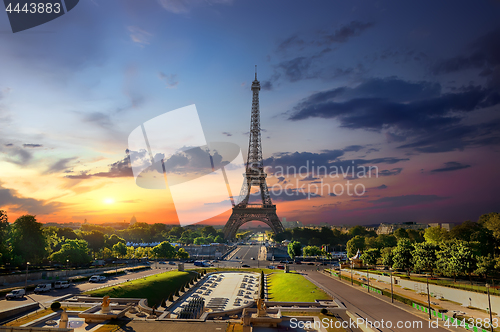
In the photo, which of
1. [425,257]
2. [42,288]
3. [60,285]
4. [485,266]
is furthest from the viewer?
[425,257]

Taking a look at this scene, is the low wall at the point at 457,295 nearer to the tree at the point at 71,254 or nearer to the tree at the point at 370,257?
the tree at the point at 370,257

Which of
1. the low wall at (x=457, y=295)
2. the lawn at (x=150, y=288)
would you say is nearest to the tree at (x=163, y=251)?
the lawn at (x=150, y=288)

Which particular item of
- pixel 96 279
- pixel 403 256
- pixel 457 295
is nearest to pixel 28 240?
pixel 96 279

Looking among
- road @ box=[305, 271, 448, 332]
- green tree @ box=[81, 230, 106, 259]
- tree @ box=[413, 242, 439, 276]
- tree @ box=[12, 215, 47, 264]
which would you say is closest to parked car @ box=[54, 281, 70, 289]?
tree @ box=[12, 215, 47, 264]

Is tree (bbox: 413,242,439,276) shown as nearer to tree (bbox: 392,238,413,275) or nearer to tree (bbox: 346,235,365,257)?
tree (bbox: 392,238,413,275)

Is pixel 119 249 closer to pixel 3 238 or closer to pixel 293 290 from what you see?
pixel 3 238
